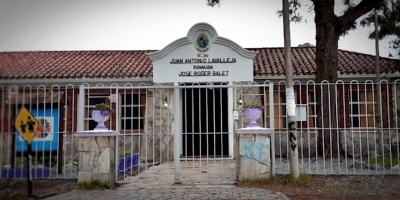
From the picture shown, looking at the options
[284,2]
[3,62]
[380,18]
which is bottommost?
Answer: [3,62]

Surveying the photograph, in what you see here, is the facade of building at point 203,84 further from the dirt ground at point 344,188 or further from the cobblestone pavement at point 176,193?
the cobblestone pavement at point 176,193

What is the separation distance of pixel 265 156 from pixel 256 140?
14.7 inches

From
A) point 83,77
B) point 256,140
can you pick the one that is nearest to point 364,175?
point 256,140

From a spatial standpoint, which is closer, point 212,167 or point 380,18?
point 212,167

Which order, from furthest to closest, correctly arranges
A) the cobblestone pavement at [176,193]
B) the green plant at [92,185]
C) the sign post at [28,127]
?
the green plant at [92,185]
the cobblestone pavement at [176,193]
the sign post at [28,127]

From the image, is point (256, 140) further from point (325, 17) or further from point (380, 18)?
point (380, 18)

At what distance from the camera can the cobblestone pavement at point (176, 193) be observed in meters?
6.91

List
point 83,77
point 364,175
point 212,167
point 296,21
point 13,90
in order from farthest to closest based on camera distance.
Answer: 1. point 83,77
2. point 296,21
3. point 212,167
4. point 364,175
5. point 13,90

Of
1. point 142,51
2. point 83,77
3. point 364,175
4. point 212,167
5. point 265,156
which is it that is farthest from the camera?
point 142,51

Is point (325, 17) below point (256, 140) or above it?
above

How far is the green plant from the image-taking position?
8.00 metres

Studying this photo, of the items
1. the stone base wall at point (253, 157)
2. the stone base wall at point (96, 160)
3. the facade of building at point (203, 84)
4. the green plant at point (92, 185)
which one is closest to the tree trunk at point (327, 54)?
the facade of building at point (203, 84)

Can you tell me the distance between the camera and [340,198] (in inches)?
278

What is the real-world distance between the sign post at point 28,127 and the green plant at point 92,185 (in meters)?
5.20
